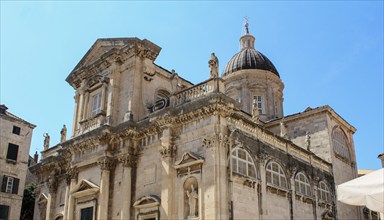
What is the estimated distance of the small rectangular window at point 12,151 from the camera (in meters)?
34.1

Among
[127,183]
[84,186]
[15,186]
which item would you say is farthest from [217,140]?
[15,186]

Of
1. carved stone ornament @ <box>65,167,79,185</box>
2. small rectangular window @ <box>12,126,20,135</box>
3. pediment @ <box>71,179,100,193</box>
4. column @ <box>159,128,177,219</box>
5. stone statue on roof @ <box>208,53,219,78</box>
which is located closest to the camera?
column @ <box>159,128,177,219</box>

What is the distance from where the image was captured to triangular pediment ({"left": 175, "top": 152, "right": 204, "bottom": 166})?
16888mm

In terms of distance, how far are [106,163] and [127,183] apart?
72.3 inches

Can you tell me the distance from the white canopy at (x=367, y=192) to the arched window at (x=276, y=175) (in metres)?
11.3

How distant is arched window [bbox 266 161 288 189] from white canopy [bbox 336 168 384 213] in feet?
37.1

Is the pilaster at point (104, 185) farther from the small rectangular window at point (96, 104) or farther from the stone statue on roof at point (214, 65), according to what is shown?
the stone statue on roof at point (214, 65)

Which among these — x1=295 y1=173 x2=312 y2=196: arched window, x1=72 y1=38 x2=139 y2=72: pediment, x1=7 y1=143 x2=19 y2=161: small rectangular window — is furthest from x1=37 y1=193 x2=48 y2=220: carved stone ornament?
x1=295 y1=173 x2=312 y2=196: arched window

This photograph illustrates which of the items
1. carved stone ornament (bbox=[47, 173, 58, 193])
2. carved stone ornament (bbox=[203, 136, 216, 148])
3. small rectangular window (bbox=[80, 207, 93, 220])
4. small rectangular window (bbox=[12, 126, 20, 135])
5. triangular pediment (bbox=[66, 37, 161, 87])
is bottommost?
small rectangular window (bbox=[80, 207, 93, 220])

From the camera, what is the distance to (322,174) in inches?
931

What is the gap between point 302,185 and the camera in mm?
21297

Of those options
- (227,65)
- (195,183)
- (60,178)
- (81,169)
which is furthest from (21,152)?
(195,183)

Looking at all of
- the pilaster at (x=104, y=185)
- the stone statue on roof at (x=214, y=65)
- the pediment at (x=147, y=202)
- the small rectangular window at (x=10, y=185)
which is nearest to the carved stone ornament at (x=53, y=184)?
the pilaster at (x=104, y=185)

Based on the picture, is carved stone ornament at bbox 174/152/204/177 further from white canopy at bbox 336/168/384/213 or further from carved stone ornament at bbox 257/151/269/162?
white canopy at bbox 336/168/384/213
